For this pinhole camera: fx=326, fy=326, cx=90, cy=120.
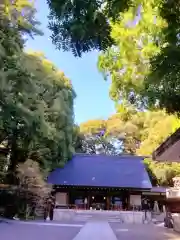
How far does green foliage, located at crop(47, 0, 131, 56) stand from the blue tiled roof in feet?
74.5

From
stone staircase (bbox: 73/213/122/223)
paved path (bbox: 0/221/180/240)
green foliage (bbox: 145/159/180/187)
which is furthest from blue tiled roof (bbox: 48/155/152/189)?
paved path (bbox: 0/221/180/240)

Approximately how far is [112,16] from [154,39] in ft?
11.4

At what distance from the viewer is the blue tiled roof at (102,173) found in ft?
84.8

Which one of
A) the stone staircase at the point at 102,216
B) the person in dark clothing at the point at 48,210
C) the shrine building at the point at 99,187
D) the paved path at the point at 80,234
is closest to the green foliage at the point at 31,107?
the shrine building at the point at 99,187

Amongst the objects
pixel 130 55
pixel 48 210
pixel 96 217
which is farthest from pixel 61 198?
pixel 130 55

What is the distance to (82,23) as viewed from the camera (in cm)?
333

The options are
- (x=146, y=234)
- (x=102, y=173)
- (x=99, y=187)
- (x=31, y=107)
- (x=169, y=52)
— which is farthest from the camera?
(x=102, y=173)

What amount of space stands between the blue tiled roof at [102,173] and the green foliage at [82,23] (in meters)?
22.7

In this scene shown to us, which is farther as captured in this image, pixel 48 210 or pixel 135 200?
pixel 135 200

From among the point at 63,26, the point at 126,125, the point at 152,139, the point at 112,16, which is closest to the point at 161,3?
the point at 112,16

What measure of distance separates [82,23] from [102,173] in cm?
2540

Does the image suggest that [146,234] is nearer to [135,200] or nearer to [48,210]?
[48,210]

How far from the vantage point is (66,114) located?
25.7 m

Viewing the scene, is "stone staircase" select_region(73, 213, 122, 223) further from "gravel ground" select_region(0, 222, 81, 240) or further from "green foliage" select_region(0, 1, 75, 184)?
"gravel ground" select_region(0, 222, 81, 240)
